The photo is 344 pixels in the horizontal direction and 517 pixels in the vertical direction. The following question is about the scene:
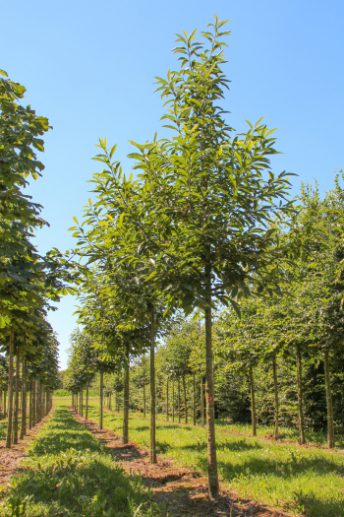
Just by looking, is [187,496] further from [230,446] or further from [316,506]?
[230,446]

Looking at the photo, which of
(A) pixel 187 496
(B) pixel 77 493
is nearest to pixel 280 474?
(A) pixel 187 496

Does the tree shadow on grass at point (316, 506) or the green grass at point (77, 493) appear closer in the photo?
the green grass at point (77, 493)

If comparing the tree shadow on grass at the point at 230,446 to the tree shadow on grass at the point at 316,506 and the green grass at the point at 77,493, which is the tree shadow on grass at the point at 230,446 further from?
the tree shadow on grass at the point at 316,506

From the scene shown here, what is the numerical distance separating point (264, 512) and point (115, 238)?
16.7ft

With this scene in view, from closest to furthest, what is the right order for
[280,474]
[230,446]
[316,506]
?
[316,506], [280,474], [230,446]

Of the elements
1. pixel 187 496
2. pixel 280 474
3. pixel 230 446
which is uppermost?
pixel 280 474

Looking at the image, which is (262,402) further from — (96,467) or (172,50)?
(172,50)

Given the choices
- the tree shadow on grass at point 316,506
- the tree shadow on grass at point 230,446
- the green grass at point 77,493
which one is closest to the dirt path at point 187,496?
the tree shadow on grass at point 316,506

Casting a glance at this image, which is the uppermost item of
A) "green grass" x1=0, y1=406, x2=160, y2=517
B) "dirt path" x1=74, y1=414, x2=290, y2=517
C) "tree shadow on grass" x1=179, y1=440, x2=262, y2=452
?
"green grass" x1=0, y1=406, x2=160, y2=517

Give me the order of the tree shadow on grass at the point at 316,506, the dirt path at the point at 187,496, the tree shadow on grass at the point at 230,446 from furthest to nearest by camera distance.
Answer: the tree shadow on grass at the point at 230,446 → the dirt path at the point at 187,496 → the tree shadow on grass at the point at 316,506

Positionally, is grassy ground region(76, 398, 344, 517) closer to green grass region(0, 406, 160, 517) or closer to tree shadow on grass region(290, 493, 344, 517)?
tree shadow on grass region(290, 493, 344, 517)

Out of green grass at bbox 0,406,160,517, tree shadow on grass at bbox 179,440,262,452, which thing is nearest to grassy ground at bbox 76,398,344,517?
tree shadow on grass at bbox 179,440,262,452

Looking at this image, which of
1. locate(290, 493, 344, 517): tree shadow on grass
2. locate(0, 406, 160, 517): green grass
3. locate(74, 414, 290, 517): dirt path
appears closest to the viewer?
locate(0, 406, 160, 517): green grass

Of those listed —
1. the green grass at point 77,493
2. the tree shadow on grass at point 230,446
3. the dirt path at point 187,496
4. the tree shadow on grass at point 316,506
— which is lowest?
the tree shadow on grass at point 230,446
